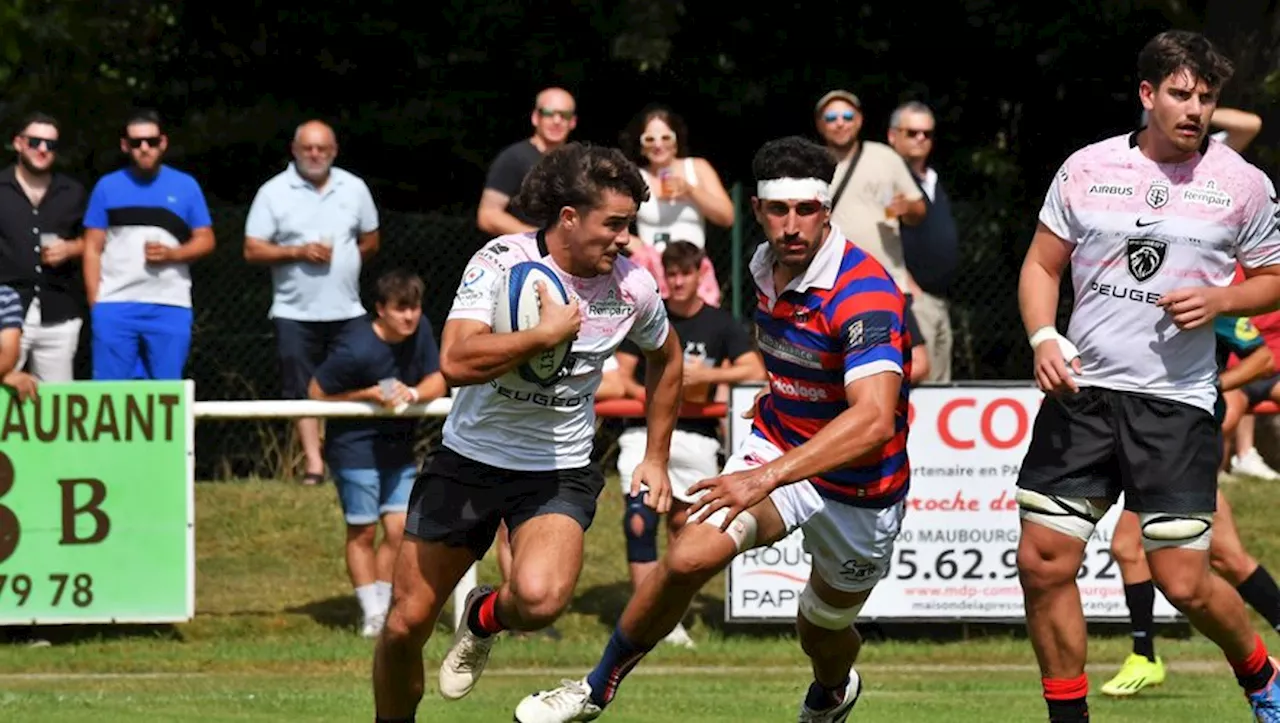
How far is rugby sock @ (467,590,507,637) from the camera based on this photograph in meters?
8.05

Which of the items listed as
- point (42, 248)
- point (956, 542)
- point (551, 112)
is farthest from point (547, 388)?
point (42, 248)

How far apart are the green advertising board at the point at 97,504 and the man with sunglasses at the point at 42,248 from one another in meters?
0.89

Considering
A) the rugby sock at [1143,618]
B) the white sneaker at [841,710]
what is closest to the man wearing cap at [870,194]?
the rugby sock at [1143,618]

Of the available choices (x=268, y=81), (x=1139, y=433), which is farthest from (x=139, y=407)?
(x=268, y=81)

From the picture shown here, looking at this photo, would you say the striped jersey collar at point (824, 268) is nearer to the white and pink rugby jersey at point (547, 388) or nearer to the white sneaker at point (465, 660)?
the white and pink rugby jersey at point (547, 388)

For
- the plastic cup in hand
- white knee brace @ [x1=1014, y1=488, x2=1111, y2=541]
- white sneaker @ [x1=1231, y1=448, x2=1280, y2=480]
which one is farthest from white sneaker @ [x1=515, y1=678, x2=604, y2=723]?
white sneaker @ [x1=1231, y1=448, x2=1280, y2=480]

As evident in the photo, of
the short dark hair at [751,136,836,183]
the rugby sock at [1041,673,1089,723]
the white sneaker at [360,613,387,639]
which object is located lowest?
the white sneaker at [360,613,387,639]

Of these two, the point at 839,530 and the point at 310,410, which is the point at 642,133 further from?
the point at 839,530

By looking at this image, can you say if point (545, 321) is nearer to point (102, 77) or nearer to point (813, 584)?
point (813, 584)

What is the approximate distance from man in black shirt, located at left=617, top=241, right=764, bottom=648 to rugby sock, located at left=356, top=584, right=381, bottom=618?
1381mm

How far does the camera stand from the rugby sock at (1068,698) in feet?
25.5

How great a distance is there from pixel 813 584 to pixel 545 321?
1.67 m

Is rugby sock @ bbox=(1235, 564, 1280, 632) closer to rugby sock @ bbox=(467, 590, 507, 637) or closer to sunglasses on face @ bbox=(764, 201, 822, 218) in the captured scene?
sunglasses on face @ bbox=(764, 201, 822, 218)

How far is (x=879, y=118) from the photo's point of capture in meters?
17.9
